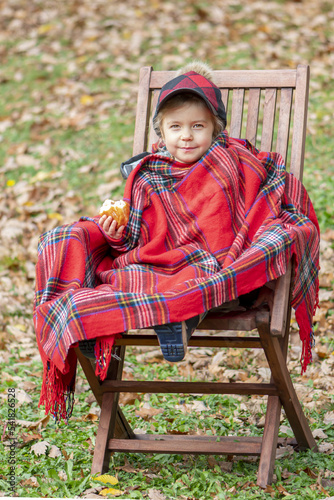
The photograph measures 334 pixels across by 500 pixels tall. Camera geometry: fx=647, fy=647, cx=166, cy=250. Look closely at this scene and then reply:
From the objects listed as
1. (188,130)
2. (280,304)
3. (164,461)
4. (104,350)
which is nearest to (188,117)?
(188,130)

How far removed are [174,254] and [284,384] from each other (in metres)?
0.60

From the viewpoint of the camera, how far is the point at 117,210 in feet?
7.99

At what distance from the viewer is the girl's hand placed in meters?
2.40

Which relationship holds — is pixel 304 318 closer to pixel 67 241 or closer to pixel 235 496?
pixel 235 496

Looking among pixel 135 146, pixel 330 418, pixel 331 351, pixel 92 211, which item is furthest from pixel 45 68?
pixel 330 418

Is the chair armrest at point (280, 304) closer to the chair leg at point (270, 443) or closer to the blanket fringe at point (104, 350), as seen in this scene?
the chair leg at point (270, 443)

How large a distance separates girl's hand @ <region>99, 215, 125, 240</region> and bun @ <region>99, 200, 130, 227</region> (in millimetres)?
16

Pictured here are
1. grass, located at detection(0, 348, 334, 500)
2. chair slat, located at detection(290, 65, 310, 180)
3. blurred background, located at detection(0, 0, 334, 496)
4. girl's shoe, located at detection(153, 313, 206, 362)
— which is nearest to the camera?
girl's shoe, located at detection(153, 313, 206, 362)

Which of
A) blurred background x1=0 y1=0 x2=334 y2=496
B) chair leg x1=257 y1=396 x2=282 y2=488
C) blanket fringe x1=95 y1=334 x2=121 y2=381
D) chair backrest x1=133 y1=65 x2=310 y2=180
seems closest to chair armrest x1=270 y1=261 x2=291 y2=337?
chair leg x1=257 y1=396 x2=282 y2=488

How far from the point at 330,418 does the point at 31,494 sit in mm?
1287

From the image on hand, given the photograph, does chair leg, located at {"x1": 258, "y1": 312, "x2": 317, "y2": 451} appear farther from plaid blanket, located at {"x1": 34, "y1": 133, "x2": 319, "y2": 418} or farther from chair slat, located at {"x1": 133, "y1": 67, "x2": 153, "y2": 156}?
chair slat, located at {"x1": 133, "y1": 67, "x2": 153, "y2": 156}

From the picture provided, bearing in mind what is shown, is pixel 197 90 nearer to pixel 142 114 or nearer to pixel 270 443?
pixel 142 114

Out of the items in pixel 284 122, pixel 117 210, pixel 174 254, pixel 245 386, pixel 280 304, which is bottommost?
pixel 245 386

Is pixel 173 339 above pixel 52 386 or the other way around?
above
